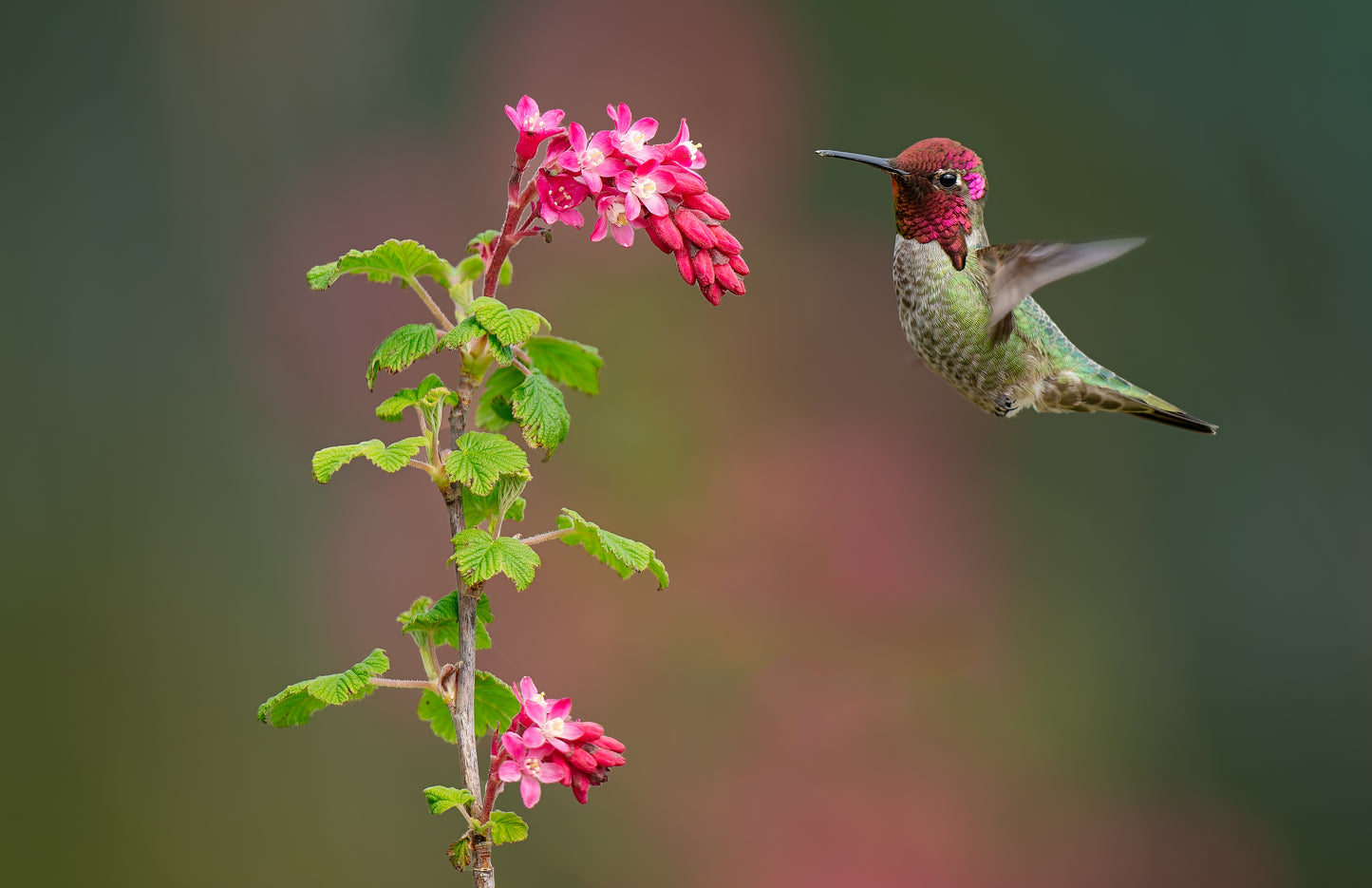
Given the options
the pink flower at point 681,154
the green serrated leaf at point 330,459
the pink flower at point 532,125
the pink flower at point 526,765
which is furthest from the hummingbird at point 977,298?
the pink flower at point 526,765

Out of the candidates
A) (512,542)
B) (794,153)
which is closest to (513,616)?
(794,153)

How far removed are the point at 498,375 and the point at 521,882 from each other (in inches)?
A: 88.7

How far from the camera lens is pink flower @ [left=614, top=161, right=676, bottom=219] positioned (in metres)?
1.06

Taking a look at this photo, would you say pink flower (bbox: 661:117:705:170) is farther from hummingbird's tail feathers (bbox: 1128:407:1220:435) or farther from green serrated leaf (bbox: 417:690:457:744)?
hummingbird's tail feathers (bbox: 1128:407:1220:435)

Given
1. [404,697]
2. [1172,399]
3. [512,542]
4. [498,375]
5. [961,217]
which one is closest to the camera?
[512,542]

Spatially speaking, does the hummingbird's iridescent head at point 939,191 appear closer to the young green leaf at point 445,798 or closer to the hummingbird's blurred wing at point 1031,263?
the hummingbird's blurred wing at point 1031,263

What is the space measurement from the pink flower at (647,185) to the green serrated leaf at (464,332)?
167 millimetres

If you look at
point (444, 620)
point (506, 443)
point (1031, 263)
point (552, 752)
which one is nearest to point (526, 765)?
point (552, 752)

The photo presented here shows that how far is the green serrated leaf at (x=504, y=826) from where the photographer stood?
3.30 ft

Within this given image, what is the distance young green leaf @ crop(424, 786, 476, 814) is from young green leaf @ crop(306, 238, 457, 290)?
46 centimetres

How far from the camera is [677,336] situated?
3395 mm

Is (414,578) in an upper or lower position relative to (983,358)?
upper

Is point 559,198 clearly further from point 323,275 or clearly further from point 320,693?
point 320,693

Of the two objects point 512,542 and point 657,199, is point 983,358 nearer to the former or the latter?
point 657,199
